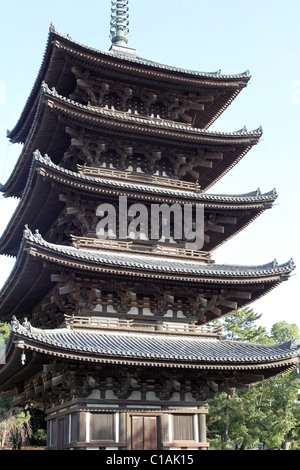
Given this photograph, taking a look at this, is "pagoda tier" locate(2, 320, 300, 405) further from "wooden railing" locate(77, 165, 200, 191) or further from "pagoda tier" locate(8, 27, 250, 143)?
"pagoda tier" locate(8, 27, 250, 143)

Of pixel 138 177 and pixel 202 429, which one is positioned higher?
pixel 138 177

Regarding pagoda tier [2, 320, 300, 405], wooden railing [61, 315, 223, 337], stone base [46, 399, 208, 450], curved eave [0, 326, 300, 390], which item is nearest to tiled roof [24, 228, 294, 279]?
wooden railing [61, 315, 223, 337]

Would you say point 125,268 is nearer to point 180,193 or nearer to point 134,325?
point 134,325

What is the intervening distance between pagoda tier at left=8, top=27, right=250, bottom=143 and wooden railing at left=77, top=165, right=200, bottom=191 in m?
3.49

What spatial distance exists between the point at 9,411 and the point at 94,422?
82.9ft

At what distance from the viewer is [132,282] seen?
68.7 feet

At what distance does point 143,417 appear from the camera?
64.1 ft

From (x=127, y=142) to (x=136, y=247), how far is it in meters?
4.92

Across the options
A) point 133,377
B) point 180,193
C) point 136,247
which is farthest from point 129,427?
point 180,193

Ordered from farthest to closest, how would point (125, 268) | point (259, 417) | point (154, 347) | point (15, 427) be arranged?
1. point (259, 417)
2. point (15, 427)
3. point (125, 268)
4. point (154, 347)

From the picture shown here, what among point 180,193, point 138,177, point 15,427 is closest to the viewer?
point 180,193

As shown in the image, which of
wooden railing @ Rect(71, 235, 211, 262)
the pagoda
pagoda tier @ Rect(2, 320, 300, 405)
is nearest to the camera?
pagoda tier @ Rect(2, 320, 300, 405)

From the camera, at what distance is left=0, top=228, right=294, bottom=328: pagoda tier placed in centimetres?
1973

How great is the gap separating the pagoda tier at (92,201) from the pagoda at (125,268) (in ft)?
0.21
